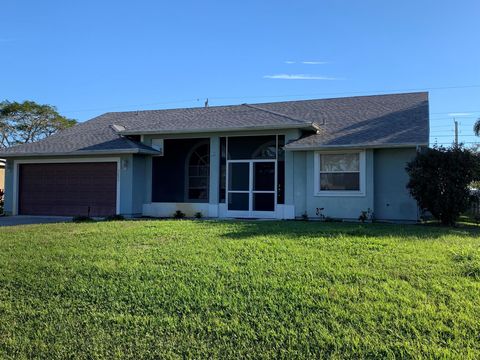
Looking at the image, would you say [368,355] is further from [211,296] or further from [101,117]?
[101,117]

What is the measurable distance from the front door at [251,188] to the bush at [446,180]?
212 inches

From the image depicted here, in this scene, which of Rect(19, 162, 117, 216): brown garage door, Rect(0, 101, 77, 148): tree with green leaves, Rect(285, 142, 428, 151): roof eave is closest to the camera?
Rect(285, 142, 428, 151): roof eave

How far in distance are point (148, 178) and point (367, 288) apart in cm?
1401

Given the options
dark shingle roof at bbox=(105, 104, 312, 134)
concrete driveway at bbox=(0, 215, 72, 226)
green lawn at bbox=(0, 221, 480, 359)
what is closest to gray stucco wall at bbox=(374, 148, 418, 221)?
dark shingle roof at bbox=(105, 104, 312, 134)

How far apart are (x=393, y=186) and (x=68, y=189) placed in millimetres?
12810

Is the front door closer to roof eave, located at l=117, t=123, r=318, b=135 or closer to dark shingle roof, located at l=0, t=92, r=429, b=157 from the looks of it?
roof eave, located at l=117, t=123, r=318, b=135

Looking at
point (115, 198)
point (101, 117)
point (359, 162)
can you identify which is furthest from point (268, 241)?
point (101, 117)

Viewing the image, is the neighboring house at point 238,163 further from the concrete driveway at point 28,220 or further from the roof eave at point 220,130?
the concrete driveway at point 28,220

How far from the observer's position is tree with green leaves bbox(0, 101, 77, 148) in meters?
43.6

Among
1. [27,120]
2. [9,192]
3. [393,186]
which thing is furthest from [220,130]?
[27,120]

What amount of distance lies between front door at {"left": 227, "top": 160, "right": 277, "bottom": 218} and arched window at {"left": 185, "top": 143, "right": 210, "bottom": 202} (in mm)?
2234

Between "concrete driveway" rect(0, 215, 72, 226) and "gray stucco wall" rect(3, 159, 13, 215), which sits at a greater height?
"gray stucco wall" rect(3, 159, 13, 215)

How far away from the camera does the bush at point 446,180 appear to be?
44.1 ft

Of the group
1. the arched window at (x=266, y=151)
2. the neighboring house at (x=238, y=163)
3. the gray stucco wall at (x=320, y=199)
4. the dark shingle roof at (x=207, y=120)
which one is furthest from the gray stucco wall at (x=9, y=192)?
the gray stucco wall at (x=320, y=199)
